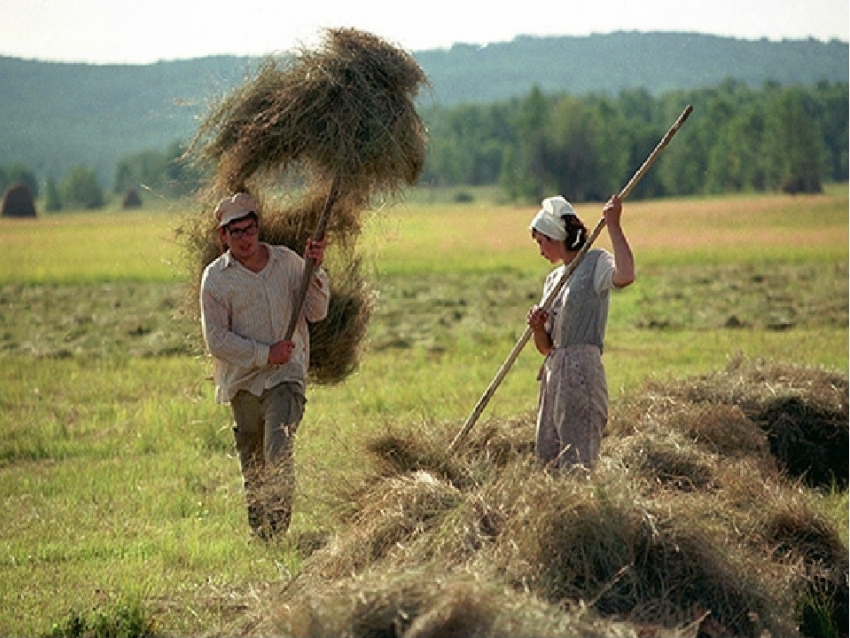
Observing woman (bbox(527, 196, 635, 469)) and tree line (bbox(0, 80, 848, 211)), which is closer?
woman (bbox(527, 196, 635, 469))

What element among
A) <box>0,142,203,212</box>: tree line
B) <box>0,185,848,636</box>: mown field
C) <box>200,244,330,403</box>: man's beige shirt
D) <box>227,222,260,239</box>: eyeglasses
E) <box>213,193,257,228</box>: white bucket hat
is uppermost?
<box>213,193,257,228</box>: white bucket hat

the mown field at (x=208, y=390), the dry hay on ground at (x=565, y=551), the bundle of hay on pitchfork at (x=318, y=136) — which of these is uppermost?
the bundle of hay on pitchfork at (x=318, y=136)

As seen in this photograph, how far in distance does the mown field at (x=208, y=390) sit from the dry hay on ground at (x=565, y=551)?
301 mm

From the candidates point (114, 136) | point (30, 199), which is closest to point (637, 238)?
point (30, 199)

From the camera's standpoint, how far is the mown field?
6820 millimetres

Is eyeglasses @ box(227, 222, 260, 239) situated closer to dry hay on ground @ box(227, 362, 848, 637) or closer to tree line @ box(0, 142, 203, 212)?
dry hay on ground @ box(227, 362, 848, 637)

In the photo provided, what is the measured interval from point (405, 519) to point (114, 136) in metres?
65.1

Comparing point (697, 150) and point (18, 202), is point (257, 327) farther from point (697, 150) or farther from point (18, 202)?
point (697, 150)

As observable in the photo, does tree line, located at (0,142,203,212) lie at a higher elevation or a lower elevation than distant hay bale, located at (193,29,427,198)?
Answer: lower

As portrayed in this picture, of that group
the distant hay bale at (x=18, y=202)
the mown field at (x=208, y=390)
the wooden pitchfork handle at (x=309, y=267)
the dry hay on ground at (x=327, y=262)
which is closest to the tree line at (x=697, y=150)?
the distant hay bale at (x=18, y=202)

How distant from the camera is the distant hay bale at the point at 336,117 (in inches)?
289

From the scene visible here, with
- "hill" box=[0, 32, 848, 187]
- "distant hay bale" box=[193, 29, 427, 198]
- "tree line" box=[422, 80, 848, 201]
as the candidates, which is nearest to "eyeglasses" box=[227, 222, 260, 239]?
"distant hay bale" box=[193, 29, 427, 198]

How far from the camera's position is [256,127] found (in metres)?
7.54

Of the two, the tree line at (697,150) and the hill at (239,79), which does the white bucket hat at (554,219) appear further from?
the tree line at (697,150)
